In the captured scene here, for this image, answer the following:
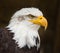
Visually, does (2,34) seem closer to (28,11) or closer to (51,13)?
(28,11)

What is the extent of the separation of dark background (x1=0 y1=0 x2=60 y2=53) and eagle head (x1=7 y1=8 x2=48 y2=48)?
614mm

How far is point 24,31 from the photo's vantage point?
2.99 m

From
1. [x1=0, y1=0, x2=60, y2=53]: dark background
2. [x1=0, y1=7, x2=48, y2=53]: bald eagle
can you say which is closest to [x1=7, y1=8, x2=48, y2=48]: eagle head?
[x1=0, y1=7, x2=48, y2=53]: bald eagle

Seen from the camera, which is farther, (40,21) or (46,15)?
(46,15)

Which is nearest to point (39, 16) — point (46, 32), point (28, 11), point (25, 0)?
point (28, 11)

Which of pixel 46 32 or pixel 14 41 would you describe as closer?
pixel 14 41

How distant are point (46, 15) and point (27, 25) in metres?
0.83

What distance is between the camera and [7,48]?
2.91 metres

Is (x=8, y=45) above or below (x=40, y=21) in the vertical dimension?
below

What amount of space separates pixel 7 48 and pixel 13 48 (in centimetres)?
4

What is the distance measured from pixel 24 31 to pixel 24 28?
2 centimetres

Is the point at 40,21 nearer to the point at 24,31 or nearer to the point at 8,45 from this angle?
the point at 24,31

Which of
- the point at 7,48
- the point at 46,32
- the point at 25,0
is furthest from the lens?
the point at 46,32

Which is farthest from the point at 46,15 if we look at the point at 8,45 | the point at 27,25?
the point at 8,45
